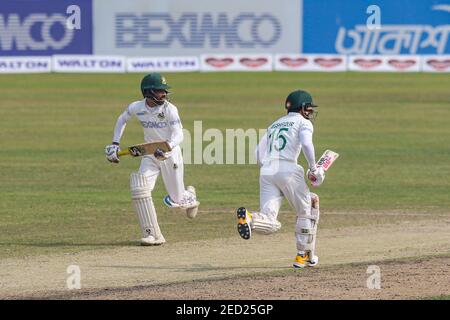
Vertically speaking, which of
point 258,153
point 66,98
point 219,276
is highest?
point 258,153

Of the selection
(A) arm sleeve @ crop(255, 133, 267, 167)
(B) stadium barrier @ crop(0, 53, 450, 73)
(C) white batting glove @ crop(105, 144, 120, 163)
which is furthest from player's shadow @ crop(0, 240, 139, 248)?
(B) stadium barrier @ crop(0, 53, 450, 73)

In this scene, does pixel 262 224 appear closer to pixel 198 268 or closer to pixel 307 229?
pixel 307 229

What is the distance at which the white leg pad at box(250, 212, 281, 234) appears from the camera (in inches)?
504

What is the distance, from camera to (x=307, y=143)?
42.1 ft

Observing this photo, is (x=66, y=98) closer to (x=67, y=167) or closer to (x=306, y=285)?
(x=67, y=167)

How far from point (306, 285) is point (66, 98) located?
2877 cm

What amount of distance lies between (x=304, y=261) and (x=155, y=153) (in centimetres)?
273

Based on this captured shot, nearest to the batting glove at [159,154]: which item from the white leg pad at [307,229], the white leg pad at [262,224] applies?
the white leg pad at [262,224]

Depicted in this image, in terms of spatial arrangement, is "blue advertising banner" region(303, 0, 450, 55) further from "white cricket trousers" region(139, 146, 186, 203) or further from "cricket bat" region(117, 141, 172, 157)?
"cricket bat" region(117, 141, 172, 157)

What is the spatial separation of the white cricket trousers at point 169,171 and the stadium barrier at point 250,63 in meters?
37.0

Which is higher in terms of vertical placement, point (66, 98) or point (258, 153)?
point (258, 153)

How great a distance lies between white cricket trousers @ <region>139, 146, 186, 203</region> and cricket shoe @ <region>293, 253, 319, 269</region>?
2.75m

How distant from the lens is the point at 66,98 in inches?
1575
